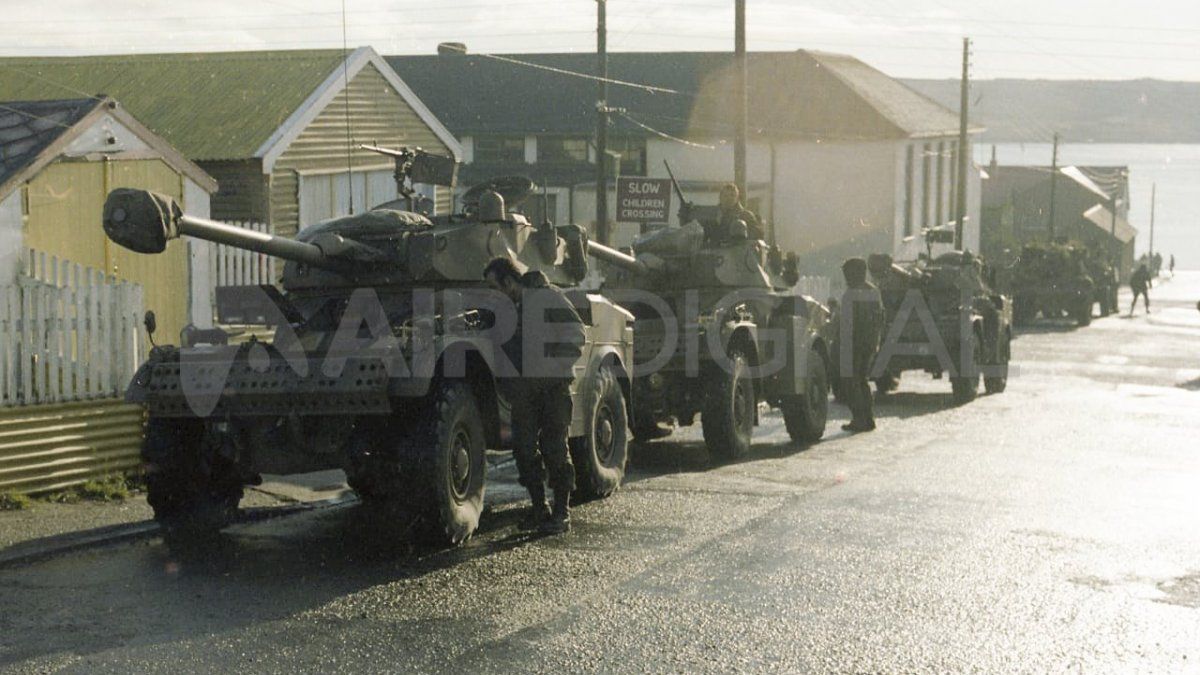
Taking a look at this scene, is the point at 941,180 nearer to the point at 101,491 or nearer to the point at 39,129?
the point at 39,129

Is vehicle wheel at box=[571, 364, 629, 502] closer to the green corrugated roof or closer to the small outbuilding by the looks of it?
the small outbuilding

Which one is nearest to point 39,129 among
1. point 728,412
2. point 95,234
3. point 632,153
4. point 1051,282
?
point 95,234

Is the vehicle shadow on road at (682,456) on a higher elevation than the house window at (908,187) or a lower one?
lower

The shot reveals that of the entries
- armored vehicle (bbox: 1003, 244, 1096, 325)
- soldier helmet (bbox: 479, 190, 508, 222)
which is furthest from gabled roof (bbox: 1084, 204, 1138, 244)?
soldier helmet (bbox: 479, 190, 508, 222)

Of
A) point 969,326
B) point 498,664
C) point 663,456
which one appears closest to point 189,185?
point 663,456

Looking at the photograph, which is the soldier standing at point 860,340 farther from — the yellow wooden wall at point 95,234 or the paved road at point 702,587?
the yellow wooden wall at point 95,234

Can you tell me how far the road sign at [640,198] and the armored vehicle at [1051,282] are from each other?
77.1ft

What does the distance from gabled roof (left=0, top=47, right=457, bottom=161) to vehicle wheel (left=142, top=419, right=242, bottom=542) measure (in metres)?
14.9

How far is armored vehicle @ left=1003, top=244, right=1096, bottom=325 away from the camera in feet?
155

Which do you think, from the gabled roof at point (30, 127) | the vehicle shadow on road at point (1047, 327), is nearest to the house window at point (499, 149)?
the vehicle shadow on road at point (1047, 327)

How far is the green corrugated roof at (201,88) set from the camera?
86.5ft

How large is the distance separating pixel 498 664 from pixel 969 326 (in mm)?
16858

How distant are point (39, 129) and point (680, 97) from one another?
3638 cm

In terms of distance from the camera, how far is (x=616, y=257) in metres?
16.4
